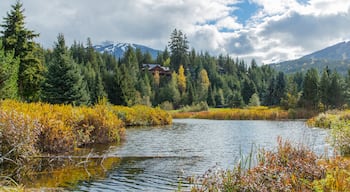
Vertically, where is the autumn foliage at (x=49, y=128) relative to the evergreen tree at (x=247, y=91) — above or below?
below

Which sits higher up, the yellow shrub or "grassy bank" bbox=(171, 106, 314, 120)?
the yellow shrub

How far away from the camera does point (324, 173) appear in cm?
767

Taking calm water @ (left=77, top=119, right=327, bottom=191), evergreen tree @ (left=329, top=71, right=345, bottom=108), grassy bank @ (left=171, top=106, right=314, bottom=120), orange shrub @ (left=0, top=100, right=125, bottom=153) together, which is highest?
evergreen tree @ (left=329, top=71, right=345, bottom=108)

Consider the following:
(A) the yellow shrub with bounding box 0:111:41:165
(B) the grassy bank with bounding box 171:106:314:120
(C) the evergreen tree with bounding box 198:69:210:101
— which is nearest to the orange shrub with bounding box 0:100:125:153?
(A) the yellow shrub with bounding box 0:111:41:165

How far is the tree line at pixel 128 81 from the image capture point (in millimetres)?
30875

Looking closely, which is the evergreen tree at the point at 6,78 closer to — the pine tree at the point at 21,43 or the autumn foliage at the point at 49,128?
the pine tree at the point at 21,43

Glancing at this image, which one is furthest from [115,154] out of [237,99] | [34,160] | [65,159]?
[237,99]

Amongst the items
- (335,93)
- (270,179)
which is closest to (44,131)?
(270,179)

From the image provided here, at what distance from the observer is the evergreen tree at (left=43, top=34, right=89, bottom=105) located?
3077 cm

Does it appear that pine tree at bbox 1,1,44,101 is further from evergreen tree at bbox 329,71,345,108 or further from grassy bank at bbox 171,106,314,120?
evergreen tree at bbox 329,71,345,108

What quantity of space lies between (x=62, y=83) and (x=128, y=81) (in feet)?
52.2

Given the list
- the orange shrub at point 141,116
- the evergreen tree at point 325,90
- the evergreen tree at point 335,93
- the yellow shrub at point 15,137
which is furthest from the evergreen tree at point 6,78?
the evergreen tree at point 335,93

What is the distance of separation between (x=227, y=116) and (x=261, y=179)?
43295 mm

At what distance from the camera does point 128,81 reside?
46.5 meters
